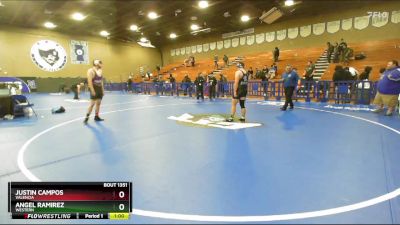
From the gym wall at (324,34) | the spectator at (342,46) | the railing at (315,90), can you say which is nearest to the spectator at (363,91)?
the railing at (315,90)

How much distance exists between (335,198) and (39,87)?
28668 mm

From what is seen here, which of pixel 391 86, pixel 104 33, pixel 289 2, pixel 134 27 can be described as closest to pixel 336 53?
pixel 289 2

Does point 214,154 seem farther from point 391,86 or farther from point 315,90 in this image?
point 315,90

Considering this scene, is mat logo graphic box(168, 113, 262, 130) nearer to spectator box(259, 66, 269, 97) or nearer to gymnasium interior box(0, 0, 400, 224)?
gymnasium interior box(0, 0, 400, 224)

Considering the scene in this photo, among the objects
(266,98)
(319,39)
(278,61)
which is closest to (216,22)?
(278,61)

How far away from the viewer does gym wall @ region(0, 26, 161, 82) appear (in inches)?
973

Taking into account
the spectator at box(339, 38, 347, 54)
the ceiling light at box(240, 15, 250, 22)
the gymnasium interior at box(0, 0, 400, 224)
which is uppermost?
the ceiling light at box(240, 15, 250, 22)

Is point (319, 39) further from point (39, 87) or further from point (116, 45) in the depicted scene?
point (39, 87)

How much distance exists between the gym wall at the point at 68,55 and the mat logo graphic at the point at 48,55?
0.33m

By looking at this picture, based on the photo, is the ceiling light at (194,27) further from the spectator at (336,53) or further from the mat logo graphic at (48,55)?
the mat logo graphic at (48,55)
